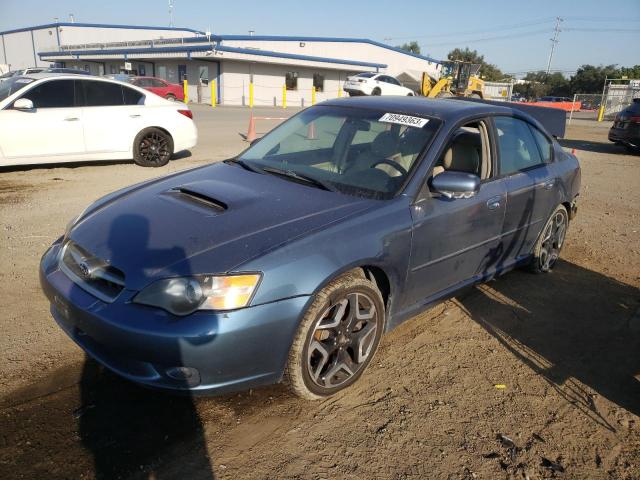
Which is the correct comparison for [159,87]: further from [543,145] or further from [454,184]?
[454,184]

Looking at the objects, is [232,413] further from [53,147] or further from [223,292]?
[53,147]

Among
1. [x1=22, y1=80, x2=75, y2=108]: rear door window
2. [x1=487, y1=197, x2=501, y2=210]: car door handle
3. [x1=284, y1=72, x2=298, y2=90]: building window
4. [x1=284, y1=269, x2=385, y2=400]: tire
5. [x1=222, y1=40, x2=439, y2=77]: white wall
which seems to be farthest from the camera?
[x1=222, y1=40, x2=439, y2=77]: white wall

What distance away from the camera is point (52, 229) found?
543cm

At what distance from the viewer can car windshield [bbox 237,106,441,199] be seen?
3.29 meters

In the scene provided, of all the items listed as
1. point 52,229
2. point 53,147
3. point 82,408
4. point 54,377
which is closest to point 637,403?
point 82,408

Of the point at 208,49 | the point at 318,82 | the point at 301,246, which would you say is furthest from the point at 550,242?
the point at 318,82

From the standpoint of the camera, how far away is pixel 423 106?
3.80 m

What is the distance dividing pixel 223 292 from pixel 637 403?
2573 millimetres

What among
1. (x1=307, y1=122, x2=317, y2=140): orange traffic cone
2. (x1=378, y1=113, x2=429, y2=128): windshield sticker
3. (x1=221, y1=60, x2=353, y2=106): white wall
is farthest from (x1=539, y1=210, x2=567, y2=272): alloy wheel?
(x1=221, y1=60, x2=353, y2=106): white wall

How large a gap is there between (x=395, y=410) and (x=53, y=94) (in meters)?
7.68

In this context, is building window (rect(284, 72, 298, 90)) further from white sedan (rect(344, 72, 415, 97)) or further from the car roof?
the car roof

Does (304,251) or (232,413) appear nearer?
(304,251)

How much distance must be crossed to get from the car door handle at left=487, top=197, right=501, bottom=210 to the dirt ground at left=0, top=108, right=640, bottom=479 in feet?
3.00

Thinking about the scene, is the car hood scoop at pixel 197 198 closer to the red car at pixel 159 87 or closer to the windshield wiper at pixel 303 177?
the windshield wiper at pixel 303 177
